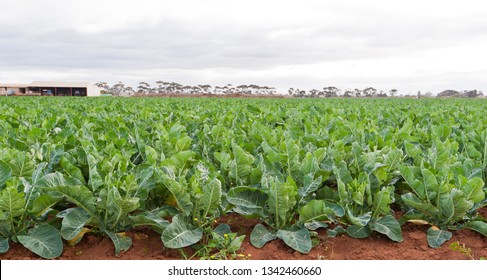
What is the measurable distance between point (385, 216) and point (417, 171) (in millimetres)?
570

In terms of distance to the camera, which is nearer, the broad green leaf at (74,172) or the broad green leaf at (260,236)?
the broad green leaf at (260,236)

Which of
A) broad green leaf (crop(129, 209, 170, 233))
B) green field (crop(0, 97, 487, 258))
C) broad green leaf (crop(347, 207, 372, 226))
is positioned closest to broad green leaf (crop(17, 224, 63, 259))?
green field (crop(0, 97, 487, 258))

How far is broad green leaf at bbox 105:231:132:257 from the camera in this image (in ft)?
10.6

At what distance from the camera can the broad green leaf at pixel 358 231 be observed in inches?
136

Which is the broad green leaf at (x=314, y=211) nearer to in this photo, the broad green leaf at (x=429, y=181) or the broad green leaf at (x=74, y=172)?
the broad green leaf at (x=429, y=181)

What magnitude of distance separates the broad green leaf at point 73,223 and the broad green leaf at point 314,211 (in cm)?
149

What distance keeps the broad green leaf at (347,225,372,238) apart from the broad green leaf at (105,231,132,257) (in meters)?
1.57

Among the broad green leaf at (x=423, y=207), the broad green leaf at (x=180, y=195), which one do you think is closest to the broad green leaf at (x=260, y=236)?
the broad green leaf at (x=180, y=195)

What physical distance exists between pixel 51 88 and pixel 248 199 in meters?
83.8

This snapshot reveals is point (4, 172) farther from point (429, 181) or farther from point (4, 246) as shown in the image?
point (429, 181)

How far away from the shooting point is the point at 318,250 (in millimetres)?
3320

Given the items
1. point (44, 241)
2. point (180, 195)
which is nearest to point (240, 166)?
point (180, 195)

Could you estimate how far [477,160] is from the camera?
487 centimetres

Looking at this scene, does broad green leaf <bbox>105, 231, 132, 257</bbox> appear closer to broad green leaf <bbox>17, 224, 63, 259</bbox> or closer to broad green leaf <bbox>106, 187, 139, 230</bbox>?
broad green leaf <bbox>106, 187, 139, 230</bbox>
